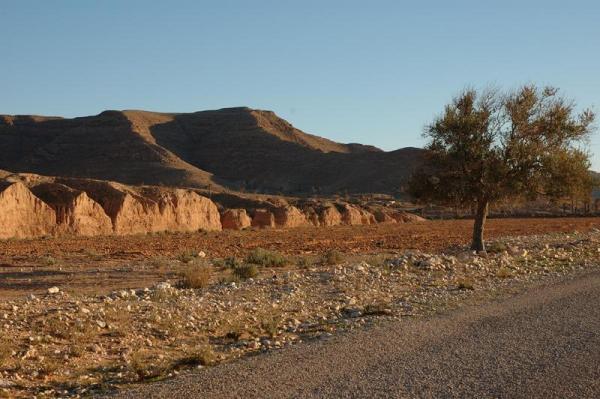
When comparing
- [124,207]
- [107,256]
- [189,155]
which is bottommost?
[107,256]

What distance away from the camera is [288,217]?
202ft

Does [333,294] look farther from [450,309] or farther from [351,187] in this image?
[351,187]

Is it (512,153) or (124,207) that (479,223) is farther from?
(124,207)

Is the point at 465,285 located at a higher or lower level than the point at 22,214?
lower

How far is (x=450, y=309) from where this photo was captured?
13.0 m

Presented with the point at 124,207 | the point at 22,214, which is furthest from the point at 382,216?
the point at 22,214

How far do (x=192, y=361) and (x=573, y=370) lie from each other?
16.7 feet

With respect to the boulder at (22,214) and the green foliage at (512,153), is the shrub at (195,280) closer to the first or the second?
the green foliage at (512,153)

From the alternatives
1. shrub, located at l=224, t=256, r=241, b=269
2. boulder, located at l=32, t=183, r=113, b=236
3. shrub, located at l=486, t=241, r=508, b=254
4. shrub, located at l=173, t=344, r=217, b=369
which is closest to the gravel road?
shrub, located at l=173, t=344, r=217, b=369

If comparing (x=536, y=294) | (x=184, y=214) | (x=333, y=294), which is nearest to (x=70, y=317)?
(x=333, y=294)

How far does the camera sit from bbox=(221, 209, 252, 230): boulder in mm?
58062

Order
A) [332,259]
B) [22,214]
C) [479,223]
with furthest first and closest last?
1. [22,214]
2. [479,223]
3. [332,259]

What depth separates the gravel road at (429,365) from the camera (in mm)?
7281

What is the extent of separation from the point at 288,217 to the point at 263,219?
249 centimetres
